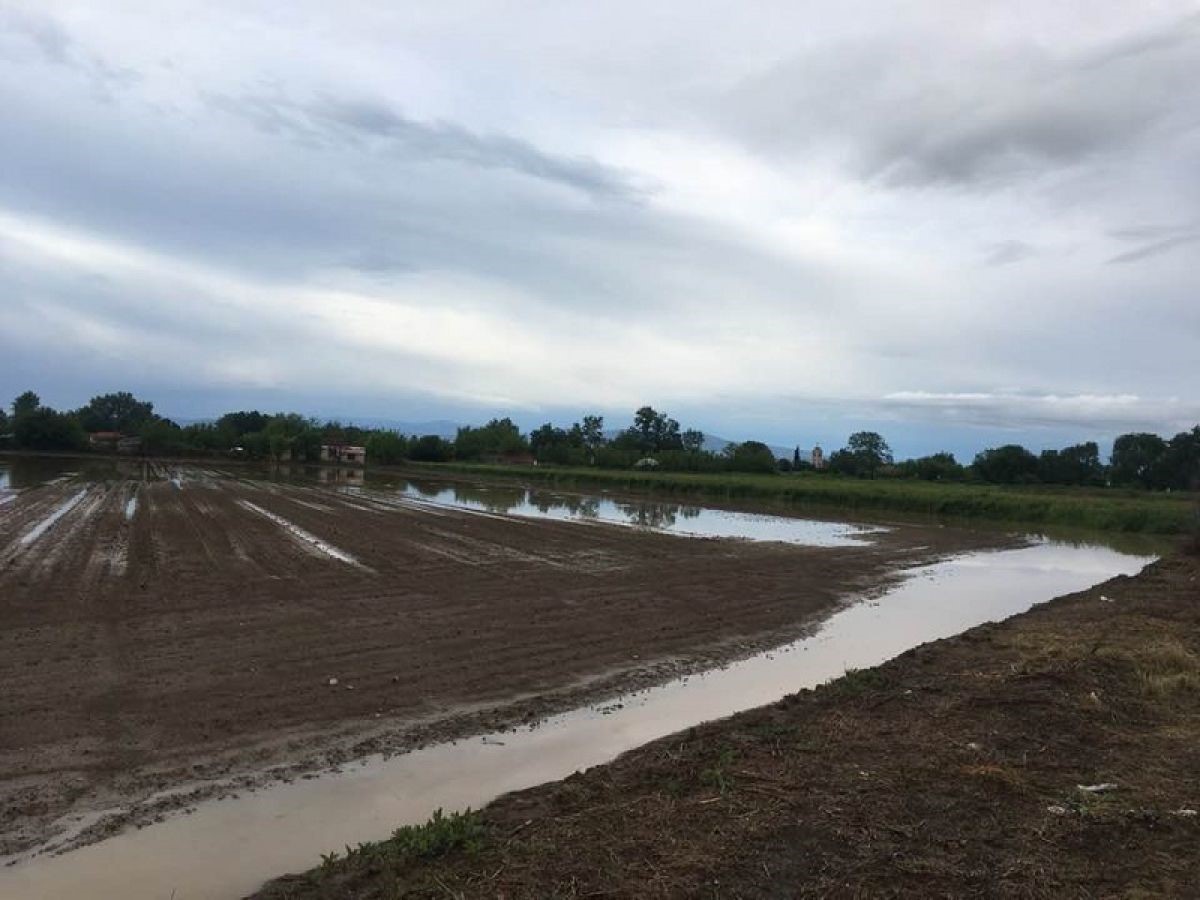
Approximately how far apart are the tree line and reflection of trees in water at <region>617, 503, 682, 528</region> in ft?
148

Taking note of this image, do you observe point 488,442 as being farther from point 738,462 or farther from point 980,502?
point 980,502

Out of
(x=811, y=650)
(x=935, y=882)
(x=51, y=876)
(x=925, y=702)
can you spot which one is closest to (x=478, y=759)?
(x=51, y=876)

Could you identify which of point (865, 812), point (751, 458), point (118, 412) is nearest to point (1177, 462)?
point (751, 458)

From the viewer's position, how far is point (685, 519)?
3738 cm

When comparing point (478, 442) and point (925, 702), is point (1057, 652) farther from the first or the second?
point (478, 442)

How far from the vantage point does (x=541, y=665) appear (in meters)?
9.22

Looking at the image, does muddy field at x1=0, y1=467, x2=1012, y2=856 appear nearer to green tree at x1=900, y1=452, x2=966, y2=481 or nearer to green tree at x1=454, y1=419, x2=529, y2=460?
green tree at x1=900, y1=452, x2=966, y2=481

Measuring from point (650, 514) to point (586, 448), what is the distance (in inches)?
3533

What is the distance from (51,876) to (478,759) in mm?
2860

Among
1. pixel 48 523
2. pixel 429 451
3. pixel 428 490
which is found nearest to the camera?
pixel 48 523

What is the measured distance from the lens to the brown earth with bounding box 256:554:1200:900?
4113 millimetres

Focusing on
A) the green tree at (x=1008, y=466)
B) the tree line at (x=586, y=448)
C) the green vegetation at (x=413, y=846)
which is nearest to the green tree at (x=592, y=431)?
the tree line at (x=586, y=448)

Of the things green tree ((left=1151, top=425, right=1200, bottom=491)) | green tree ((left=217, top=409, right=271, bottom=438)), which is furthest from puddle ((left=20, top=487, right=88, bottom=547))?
green tree ((left=217, top=409, right=271, bottom=438))

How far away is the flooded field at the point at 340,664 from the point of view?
16.8ft
